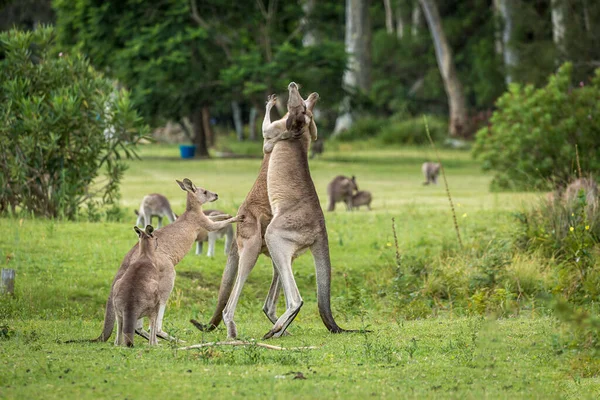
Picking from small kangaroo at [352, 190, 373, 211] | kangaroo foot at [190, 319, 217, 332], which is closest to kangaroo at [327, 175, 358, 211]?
small kangaroo at [352, 190, 373, 211]

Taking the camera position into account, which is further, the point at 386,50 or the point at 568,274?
the point at 386,50

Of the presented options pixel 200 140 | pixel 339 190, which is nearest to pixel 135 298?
pixel 339 190

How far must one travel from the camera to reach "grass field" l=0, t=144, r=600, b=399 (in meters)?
7.64

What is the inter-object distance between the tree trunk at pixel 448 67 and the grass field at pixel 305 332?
25919 mm

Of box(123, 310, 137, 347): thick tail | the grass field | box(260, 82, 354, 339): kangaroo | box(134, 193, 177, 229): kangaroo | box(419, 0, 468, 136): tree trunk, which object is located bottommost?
the grass field

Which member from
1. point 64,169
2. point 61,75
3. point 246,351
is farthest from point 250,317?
point 61,75

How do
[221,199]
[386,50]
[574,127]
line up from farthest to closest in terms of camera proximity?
[386,50] → [574,127] → [221,199]

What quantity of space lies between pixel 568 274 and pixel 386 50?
5270 cm

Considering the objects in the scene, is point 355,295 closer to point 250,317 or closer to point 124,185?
point 250,317

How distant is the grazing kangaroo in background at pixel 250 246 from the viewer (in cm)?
1027

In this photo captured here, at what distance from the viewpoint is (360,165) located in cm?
3788

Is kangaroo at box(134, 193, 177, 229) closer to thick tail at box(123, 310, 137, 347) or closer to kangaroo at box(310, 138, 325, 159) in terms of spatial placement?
thick tail at box(123, 310, 137, 347)

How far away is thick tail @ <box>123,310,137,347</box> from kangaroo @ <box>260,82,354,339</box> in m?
1.22

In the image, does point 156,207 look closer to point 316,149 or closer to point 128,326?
point 128,326
